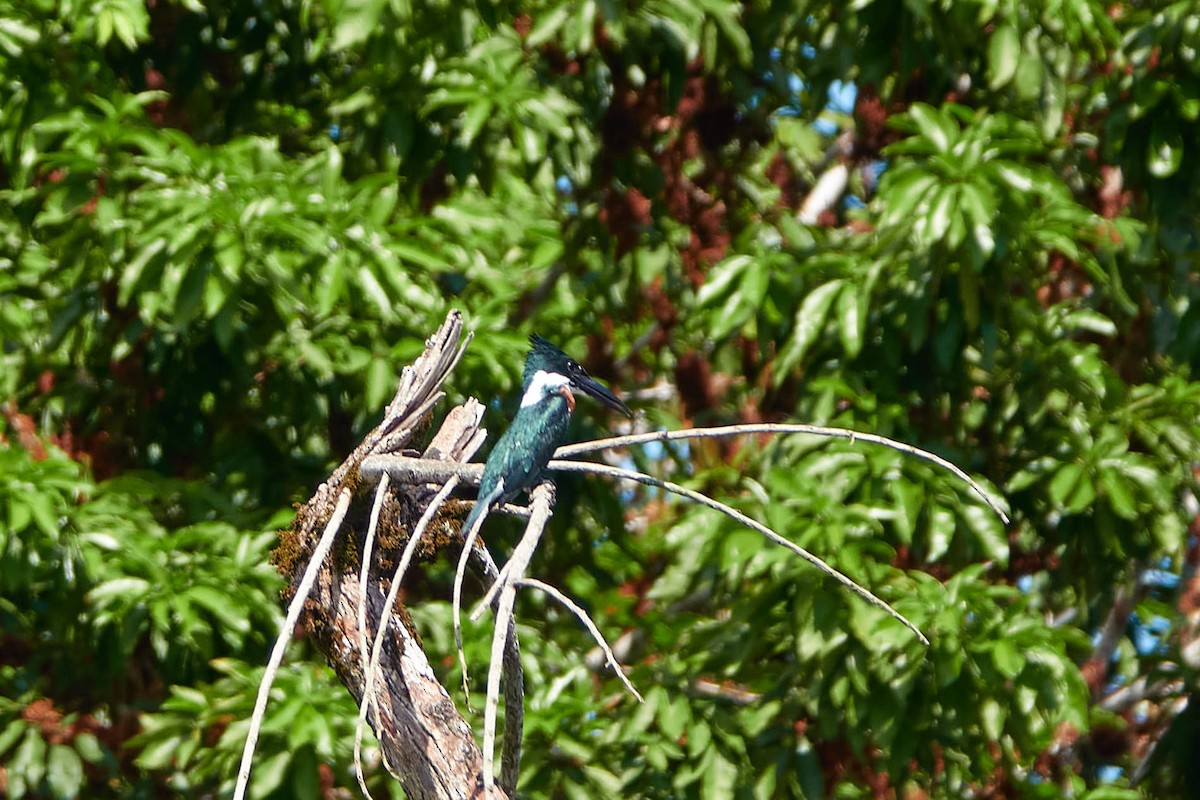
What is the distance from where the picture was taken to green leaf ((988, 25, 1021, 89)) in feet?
13.6

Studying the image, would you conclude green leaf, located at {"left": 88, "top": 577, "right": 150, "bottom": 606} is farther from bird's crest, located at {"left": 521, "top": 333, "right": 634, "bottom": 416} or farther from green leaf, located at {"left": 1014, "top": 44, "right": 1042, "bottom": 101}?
green leaf, located at {"left": 1014, "top": 44, "right": 1042, "bottom": 101}

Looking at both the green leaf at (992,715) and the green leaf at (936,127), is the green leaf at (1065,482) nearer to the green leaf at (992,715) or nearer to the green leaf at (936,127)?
the green leaf at (992,715)

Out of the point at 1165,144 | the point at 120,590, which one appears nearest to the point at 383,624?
the point at 120,590

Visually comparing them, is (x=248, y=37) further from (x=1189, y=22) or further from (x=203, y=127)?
(x=1189, y=22)

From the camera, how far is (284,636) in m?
2.27

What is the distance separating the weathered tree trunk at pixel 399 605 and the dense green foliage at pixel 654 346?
34.8 inches

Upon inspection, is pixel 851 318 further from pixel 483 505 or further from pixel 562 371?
pixel 483 505

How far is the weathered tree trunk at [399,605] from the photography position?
274 centimetres

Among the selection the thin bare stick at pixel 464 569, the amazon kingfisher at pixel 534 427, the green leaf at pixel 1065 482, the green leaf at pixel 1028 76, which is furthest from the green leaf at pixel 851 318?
the thin bare stick at pixel 464 569

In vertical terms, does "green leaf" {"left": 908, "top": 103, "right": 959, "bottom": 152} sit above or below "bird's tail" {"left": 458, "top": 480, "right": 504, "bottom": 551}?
above

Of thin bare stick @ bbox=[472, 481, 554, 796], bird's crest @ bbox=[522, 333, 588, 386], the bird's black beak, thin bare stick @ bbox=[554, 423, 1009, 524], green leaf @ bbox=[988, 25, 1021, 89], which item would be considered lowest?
the bird's black beak

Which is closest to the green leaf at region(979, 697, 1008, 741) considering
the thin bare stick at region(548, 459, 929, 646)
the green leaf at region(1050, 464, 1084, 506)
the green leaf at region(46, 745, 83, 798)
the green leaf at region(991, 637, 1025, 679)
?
the green leaf at region(991, 637, 1025, 679)

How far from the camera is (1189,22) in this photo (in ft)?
13.8

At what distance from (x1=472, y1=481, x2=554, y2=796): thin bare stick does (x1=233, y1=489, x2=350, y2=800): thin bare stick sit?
0.26 m
